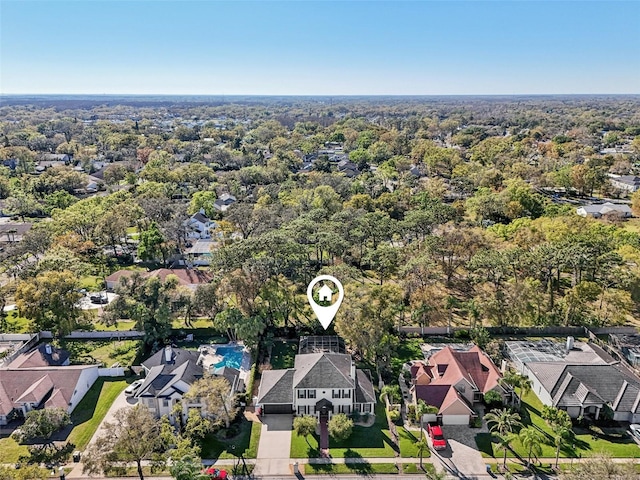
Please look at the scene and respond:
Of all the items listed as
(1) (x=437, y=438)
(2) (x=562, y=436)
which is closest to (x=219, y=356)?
(1) (x=437, y=438)

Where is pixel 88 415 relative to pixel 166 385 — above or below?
below

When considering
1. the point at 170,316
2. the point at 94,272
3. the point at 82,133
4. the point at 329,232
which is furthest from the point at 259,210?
the point at 82,133

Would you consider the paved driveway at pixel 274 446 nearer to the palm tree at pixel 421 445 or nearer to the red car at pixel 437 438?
the palm tree at pixel 421 445

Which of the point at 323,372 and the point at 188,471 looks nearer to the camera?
the point at 188,471

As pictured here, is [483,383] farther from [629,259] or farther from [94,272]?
[94,272]

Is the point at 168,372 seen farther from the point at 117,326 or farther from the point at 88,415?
the point at 117,326
